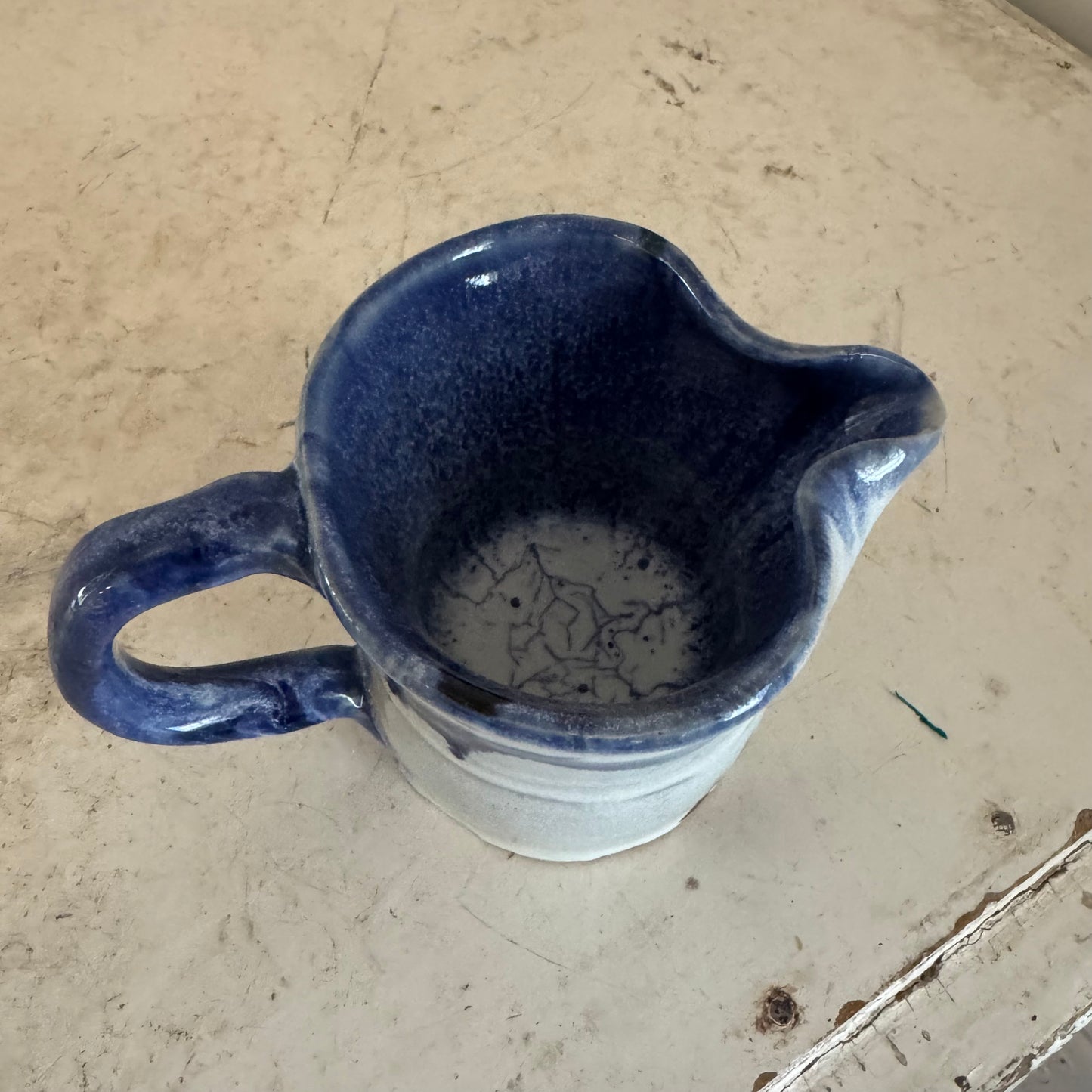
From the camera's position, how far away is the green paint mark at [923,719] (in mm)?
648

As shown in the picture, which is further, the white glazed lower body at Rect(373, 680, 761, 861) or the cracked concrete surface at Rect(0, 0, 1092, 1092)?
the cracked concrete surface at Rect(0, 0, 1092, 1092)

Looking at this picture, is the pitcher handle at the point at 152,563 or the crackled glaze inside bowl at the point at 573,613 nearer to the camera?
the pitcher handle at the point at 152,563

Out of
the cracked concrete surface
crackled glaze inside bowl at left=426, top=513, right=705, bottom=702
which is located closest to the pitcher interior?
crackled glaze inside bowl at left=426, top=513, right=705, bottom=702

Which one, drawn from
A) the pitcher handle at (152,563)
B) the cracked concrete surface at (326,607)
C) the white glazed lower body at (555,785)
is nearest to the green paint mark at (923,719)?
the cracked concrete surface at (326,607)

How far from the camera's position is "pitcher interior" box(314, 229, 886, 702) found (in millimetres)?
494

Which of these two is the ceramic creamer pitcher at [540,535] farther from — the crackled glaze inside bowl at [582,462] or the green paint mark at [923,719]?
the green paint mark at [923,719]

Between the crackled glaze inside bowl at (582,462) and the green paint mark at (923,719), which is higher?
the crackled glaze inside bowl at (582,462)

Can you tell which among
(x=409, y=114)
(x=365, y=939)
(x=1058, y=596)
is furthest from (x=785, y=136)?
(x=365, y=939)

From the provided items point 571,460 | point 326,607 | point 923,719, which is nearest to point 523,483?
point 571,460

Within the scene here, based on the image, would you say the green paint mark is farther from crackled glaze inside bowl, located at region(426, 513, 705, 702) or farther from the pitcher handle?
the pitcher handle

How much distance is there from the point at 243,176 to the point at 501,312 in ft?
1.31

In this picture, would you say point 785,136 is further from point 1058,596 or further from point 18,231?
point 18,231

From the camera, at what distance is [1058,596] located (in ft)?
2.29

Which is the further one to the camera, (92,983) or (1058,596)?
(1058,596)
